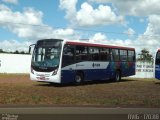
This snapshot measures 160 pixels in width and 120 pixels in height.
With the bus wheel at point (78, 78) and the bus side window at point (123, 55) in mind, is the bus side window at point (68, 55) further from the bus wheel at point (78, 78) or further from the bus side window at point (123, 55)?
the bus side window at point (123, 55)

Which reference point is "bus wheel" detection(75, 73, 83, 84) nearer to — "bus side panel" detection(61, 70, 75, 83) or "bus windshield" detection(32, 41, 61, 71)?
"bus side panel" detection(61, 70, 75, 83)

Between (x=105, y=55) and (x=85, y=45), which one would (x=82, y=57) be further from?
(x=105, y=55)

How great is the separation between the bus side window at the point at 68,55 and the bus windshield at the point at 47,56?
391mm

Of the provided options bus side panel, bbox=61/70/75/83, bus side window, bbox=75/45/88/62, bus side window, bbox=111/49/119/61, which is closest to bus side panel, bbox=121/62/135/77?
bus side window, bbox=111/49/119/61

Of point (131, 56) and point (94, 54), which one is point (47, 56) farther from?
point (131, 56)

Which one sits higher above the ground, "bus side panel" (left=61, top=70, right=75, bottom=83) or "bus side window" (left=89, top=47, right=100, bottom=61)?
"bus side window" (left=89, top=47, right=100, bottom=61)

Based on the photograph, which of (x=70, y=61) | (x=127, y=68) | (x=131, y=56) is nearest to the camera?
(x=70, y=61)

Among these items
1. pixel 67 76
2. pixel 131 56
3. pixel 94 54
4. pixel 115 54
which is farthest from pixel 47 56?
pixel 131 56

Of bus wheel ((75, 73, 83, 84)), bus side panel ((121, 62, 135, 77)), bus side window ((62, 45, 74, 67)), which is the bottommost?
bus wheel ((75, 73, 83, 84))

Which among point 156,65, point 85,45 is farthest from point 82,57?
point 156,65

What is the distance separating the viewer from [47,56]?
90.6 ft

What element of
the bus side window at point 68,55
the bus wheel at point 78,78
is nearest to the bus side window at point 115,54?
the bus wheel at point 78,78

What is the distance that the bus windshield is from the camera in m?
27.3

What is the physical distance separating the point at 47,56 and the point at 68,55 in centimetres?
130
